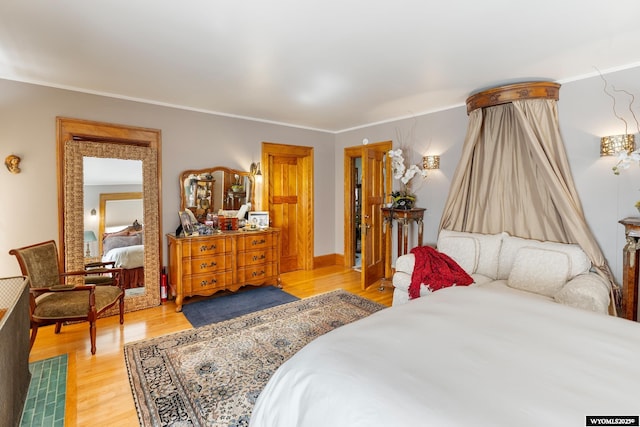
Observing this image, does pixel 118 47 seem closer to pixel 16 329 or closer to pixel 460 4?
pixel 16 329

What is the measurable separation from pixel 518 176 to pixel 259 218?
3441 millimetres

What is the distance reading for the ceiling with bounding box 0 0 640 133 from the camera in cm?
196

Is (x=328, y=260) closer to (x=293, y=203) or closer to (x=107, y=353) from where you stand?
(x=293, y=203)

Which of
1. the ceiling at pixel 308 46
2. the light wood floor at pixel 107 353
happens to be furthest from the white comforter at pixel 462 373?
the ceiling at pixel 308 46

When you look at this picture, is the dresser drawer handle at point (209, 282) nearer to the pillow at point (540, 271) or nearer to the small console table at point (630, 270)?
the pillow at point (540, 271)

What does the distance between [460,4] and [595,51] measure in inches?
60.5

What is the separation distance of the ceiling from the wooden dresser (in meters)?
1.80

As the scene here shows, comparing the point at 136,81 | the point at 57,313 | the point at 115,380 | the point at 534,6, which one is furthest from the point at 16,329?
the point at 534,6

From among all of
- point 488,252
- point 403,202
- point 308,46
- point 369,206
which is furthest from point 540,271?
point 308,46

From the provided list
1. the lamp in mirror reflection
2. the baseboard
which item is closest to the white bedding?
the lamp in mirror reflection

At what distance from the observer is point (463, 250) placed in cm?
354

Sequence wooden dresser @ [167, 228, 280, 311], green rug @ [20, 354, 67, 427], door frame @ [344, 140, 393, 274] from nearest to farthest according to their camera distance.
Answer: green rug @ [20, 354, 67, 427], wooden dresser @ [167, 228, 280, 311], door frame @ [344, 140, 393, 274]

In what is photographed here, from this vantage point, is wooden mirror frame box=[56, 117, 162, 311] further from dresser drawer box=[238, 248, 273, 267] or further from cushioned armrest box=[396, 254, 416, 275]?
cushioned armrest box=[396, 254, 416, 275]

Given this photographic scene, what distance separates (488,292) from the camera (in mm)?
2107
